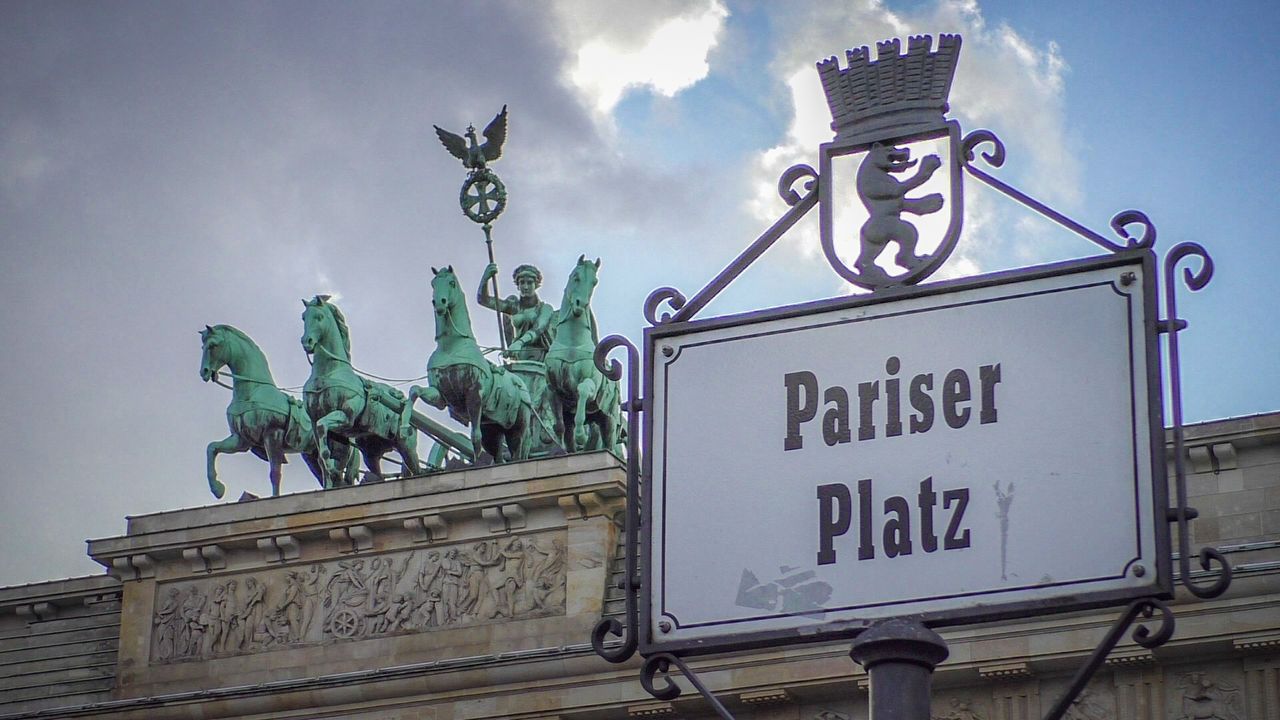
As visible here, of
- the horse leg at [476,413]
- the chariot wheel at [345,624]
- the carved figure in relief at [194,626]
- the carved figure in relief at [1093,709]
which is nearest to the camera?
the carved figure in relief at [1093,709]

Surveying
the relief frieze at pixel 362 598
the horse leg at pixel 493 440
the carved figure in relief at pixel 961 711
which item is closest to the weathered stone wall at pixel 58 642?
the relief frieze at pixel 362 598

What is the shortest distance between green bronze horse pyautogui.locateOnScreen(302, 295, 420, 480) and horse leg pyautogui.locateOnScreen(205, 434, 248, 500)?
135 centimetres

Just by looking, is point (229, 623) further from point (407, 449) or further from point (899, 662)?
point (899, 662)

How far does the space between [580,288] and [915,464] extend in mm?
28104

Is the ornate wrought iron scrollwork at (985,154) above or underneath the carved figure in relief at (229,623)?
underneath

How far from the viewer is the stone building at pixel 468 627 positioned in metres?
25.3

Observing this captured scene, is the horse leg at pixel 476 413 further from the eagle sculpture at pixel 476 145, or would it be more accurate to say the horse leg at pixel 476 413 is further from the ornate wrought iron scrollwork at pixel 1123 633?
the ornate wrought iron scrollwork at pixel 1123 633

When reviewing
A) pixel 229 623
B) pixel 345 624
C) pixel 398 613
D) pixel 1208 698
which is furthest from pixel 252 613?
pixel 1208 698

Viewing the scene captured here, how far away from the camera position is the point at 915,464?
275cm

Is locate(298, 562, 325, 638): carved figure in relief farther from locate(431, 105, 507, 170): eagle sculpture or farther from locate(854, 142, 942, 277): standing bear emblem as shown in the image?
locate(854, 142, 942, 277): standing bear emblem

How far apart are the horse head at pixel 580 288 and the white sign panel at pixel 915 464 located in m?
27.8

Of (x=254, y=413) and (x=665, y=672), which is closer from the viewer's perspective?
(x=665, y=672)

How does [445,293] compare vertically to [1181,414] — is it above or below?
above

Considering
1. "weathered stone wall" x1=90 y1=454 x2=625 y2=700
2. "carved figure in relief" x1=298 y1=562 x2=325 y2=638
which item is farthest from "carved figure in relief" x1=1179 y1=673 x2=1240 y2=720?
"carved figure in relief" x1=298 y1=562 x2=325 y2=638
